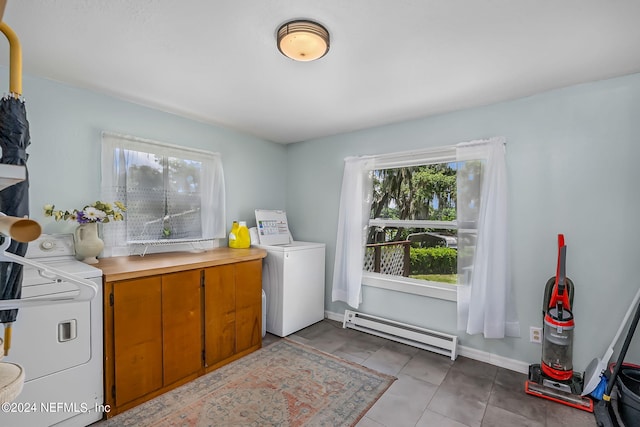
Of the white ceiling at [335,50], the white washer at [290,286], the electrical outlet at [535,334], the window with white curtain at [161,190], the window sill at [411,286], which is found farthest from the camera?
the white washer at [290,286]

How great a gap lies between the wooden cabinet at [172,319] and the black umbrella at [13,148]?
3.91 feet

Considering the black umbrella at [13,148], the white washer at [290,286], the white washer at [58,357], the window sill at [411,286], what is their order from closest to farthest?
the black umbrella at [13,148]
the white washer at [58,357]
the window sill at [411,286]
the white washer at [290,286]

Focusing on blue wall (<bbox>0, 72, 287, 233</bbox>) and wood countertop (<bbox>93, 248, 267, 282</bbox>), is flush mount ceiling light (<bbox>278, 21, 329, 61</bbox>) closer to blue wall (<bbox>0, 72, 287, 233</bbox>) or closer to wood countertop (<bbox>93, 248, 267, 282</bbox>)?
wood countertop (<bbox>93, 248, 267, 282</bbox>)

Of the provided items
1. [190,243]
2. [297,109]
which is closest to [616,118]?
[297,109]

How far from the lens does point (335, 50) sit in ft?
5.75

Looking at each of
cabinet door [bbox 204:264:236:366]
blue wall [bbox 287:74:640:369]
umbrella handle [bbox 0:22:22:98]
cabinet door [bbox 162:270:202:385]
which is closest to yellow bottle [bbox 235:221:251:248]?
cabinet door [bbox 204:264:236:366]

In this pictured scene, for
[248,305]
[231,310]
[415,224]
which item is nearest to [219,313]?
[231,310]

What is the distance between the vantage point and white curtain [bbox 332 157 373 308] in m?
3.22

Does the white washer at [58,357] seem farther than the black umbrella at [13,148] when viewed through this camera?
Yes

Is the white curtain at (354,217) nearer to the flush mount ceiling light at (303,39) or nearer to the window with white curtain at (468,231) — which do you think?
the window with white curtain at (468,231)

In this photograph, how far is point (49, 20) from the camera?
4.92 feet

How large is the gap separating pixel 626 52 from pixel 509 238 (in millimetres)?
1363

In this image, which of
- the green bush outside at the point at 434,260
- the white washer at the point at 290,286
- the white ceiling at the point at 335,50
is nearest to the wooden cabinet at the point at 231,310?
the white washer at the point at 290,286

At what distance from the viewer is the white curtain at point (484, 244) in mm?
2418
